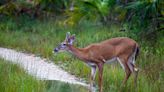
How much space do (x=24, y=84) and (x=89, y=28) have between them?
394 inches

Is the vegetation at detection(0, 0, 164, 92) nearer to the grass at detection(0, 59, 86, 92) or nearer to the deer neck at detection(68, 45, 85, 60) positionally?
the deer neck at detection(68, 45, 85, 60)

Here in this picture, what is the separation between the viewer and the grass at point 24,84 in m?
7.94

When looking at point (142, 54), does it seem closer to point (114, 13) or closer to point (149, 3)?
point (149, 3)

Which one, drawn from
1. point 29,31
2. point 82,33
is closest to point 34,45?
point 82,33

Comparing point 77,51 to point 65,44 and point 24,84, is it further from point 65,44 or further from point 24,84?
point 24,84

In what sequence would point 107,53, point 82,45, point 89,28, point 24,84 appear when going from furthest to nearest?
1. point 89,28
2. point 82,45
3. point 107,53
4. point 24,84

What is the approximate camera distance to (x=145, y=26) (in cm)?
1379

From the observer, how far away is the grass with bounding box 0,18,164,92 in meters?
9.55

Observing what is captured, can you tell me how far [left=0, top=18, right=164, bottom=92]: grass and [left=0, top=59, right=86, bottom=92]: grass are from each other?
85 centimetres

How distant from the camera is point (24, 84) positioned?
8.16 meters

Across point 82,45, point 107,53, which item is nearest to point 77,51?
point 107,53

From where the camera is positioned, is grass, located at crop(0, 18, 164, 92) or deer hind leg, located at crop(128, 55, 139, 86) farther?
deer hind leg, located at crop(128, 55, 139, 86)

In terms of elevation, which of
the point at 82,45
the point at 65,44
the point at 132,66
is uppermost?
the point at 65,44

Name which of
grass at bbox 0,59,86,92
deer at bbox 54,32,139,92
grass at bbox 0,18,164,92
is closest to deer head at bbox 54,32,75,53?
deer at bbox 54,32,139,92
